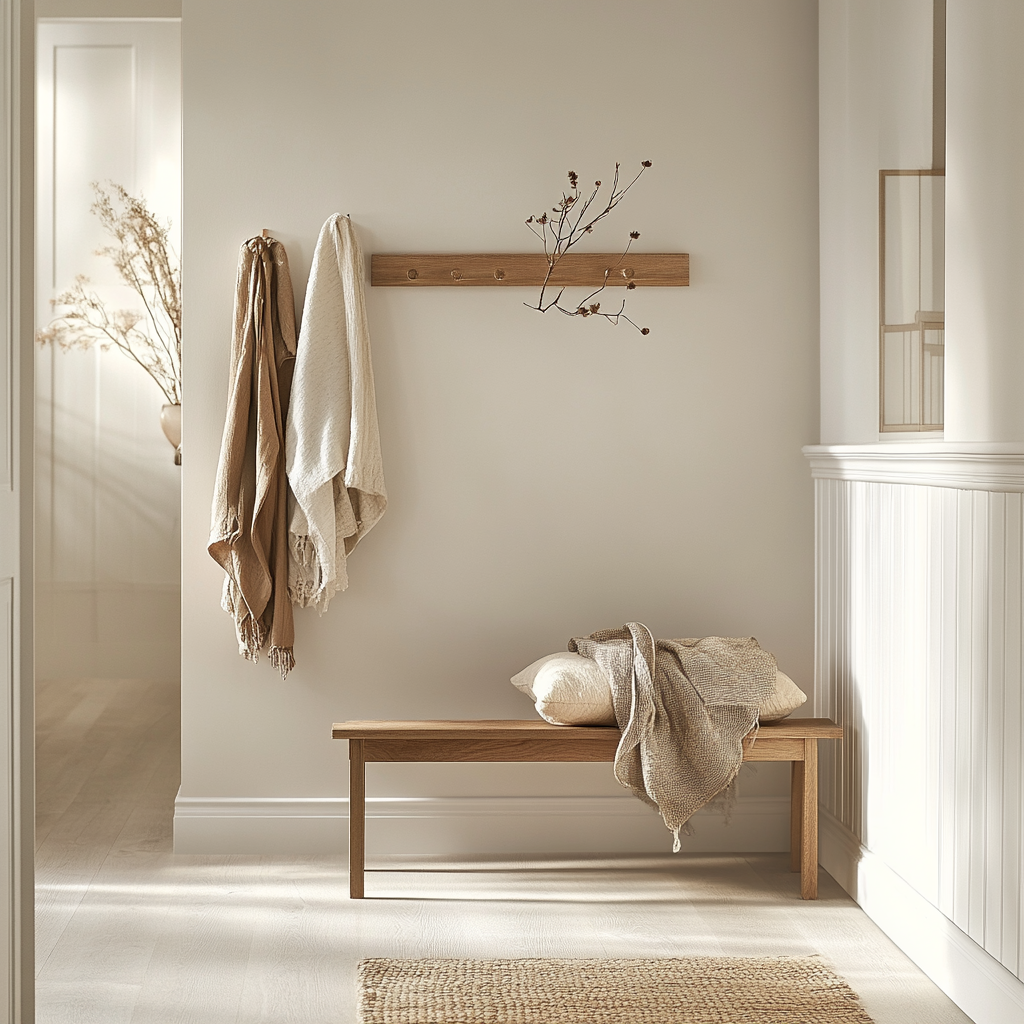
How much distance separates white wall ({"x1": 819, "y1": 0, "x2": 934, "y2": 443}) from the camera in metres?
2.49

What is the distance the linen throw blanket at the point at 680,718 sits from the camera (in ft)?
8.25

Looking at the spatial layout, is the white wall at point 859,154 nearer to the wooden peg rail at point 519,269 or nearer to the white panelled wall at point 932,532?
the white panelled wall at point 932,532

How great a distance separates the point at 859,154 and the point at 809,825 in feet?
5.50

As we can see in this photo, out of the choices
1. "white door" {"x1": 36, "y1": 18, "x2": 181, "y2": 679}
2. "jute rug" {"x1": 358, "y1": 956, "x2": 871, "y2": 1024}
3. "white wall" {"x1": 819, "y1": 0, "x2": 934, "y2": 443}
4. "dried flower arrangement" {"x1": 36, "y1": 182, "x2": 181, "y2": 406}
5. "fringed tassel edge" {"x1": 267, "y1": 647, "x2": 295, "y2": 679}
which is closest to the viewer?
"jute rug" {"x1": 358, "y1": 956, "x2": 871, "y2": 1024}

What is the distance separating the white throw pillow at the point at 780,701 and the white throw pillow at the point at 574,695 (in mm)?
377

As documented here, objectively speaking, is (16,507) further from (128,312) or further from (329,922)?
(128,312)

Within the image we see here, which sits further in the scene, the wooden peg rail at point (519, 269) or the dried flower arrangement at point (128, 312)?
the dried flower arrangement at point (128, 312)

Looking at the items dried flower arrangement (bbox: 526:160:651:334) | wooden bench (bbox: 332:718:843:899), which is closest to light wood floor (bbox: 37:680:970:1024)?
wooden bench (bbox: 332:718:843:899)

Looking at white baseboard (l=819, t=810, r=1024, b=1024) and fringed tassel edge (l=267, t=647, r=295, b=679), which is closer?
white baseboard (l=819, t=810, r=1024, b=1024)

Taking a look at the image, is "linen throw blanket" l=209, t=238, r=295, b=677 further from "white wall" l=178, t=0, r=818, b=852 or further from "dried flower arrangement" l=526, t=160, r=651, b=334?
"dried flower arrangement" l=526, t=160, r=651, b=334

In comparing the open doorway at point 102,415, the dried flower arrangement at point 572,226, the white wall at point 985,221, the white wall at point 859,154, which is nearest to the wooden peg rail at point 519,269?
the dried flower arrangement at point 572,226

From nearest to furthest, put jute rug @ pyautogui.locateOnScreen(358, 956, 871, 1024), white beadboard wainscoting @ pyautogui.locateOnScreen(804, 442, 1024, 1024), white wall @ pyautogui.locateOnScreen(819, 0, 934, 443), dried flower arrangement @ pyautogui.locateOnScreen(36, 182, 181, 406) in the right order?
1. white beadboard wainscoting @ pyautogui.locateOnScreen(804, 442, 1024, 1024)
2. jute rug @ pyautogui.locateOnScreen(358, 956, 871, 1024)
3. white wall @ pyautogui.locateOnScreen(819, 0, 934, 443)
4. dried flower arrangement @ pyautogui.locateOnScreen(36, 182, 181, 406)

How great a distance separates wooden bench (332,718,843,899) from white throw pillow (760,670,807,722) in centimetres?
3

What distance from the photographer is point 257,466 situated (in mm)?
2789
